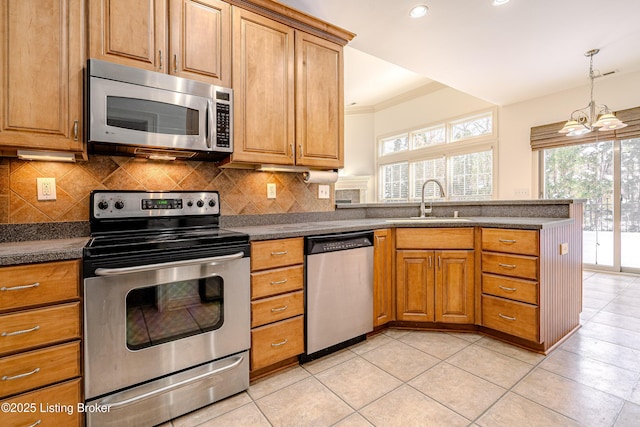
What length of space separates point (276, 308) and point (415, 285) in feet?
3.94

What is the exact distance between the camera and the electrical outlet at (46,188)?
1.69 m

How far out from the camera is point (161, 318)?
1.48 meters

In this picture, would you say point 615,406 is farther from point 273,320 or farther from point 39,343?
point 39,343

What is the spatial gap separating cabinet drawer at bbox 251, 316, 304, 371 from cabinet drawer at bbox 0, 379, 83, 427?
810 mm

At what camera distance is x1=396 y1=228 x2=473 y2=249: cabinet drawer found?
236cm

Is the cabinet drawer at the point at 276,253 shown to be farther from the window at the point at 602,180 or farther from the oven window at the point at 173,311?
the window at the point at 602,180

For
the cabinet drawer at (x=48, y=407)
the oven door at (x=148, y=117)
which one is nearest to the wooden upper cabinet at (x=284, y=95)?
Result: the oven door at (x=148, y=117)

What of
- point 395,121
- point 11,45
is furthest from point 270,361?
point 395,121

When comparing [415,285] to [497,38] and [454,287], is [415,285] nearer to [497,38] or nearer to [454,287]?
[454,287]

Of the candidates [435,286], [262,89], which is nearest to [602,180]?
[435,286]

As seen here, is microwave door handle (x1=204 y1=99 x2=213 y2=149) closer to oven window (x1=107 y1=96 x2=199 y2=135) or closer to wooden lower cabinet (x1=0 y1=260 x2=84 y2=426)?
oven window (x1=107 y1=96 x2=199 y2=135)

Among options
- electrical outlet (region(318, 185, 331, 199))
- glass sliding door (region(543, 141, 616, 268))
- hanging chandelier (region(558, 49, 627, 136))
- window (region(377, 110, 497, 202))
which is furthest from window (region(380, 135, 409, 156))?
electrical outlet (region(318, 185, 331, 199))

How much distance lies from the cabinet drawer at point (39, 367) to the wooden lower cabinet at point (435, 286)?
207 centimetres

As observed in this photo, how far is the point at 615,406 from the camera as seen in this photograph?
1528 mm
